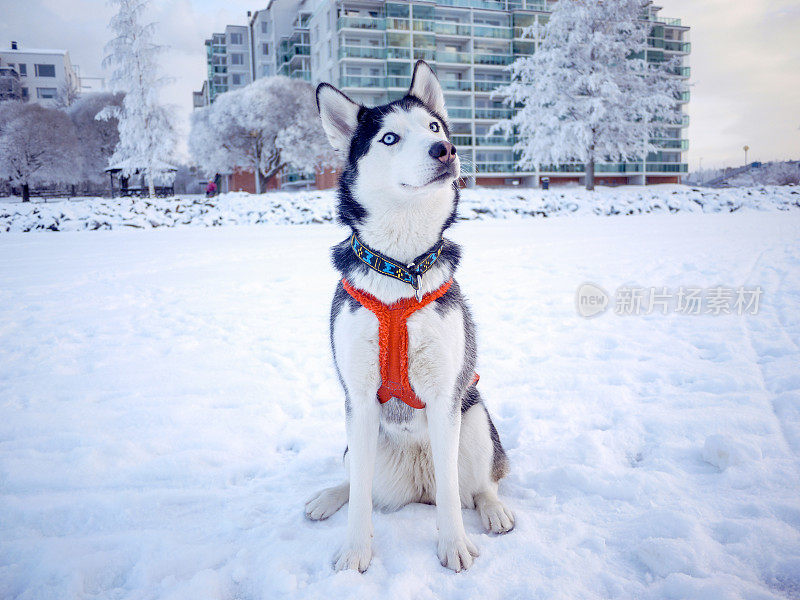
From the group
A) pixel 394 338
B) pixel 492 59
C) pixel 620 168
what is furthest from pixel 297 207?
pixel 620 168

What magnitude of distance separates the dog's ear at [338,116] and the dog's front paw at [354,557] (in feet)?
5.52

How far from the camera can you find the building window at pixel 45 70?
4409 centimetres

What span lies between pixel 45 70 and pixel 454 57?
130 ft

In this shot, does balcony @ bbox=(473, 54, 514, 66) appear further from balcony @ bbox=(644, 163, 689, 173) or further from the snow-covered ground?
the snow-covered ground

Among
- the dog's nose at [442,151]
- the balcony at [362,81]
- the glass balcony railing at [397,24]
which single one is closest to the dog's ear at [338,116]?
the dog's nose at [442,151]

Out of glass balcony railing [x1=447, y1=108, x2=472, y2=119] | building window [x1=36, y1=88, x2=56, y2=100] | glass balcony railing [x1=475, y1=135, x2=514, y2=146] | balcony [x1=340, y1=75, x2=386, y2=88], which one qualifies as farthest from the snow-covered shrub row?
building window [x1=36, y1=88, x2=56, y2=100]

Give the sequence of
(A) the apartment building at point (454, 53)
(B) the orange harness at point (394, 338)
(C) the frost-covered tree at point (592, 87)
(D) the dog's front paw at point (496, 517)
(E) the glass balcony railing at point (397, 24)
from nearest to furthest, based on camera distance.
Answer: (B) the orange harness at point (394, 338)
(D) the dog's front paw at point (496, 517)
(C) the frost-covered tree at point (592, 87)
(E) the glass balcony railing at point (397, 24)
(A) the apartment building at point (454, 53)

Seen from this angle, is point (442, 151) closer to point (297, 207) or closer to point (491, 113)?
point (297, 207)

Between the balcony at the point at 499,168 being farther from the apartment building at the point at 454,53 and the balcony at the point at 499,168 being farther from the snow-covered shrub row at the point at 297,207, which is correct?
the snow-covered shrub row at the point at 297,207

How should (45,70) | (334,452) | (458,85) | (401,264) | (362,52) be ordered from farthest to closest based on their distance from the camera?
(45,70), (458,85), (362,52), (334,452), (401,264)

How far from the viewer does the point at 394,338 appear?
1.74 metres

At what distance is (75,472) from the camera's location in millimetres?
2512

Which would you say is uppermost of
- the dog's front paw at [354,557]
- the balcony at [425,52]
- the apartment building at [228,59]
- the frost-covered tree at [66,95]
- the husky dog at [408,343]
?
the apartment building at [228,59]

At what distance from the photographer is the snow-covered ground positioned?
5.80 feet
